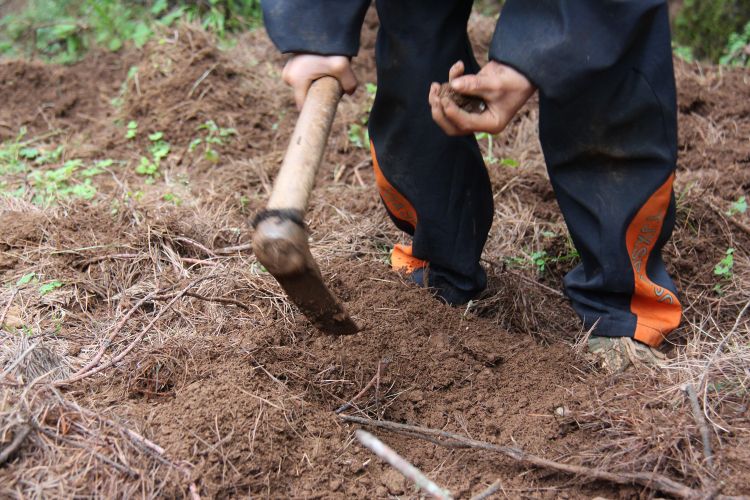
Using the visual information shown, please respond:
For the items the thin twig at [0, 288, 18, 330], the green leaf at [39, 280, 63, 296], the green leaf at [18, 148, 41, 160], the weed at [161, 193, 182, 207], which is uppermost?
the thin twig at [0, 288, 18, 330]

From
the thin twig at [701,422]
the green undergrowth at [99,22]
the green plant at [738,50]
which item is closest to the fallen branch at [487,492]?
the thin twig at [701,422]

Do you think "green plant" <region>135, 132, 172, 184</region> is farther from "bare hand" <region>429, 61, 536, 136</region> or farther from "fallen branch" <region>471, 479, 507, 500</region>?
"fallen branch" <region>471, 479, 507, 500</region>

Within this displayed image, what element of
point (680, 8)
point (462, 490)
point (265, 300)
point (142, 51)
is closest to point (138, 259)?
point (265, 300)

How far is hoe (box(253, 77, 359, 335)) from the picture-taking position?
1675 millimetres

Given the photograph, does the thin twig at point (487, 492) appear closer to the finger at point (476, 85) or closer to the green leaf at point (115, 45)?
the finger at point (476, 85)

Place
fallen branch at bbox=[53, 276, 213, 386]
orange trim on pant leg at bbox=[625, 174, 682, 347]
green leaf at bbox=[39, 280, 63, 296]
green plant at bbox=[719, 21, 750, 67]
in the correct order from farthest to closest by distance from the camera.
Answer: green plant at bbox=[719, 21, 750, 67]
green leaf at bbox=[39, 280, 63, 296]
orange trim on pant leg at bbox=[625, 174, 682, 347]
fallen branch at bbox=[53, 276, 213, 386]

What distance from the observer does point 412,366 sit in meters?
2.14

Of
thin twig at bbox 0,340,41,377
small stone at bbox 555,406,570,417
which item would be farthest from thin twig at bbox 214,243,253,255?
small stone at bbox 555,406,570,417

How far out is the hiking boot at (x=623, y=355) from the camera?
7.54ft

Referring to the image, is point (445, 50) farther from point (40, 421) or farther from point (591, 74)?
point (40, 421)

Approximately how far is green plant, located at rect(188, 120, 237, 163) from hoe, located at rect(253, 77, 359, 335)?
176 cm

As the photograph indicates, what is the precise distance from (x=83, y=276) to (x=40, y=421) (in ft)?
3.10

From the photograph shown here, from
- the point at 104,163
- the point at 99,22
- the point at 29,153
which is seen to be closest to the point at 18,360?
the point at 104,163

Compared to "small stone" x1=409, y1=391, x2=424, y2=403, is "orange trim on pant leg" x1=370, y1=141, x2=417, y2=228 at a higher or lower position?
higher
